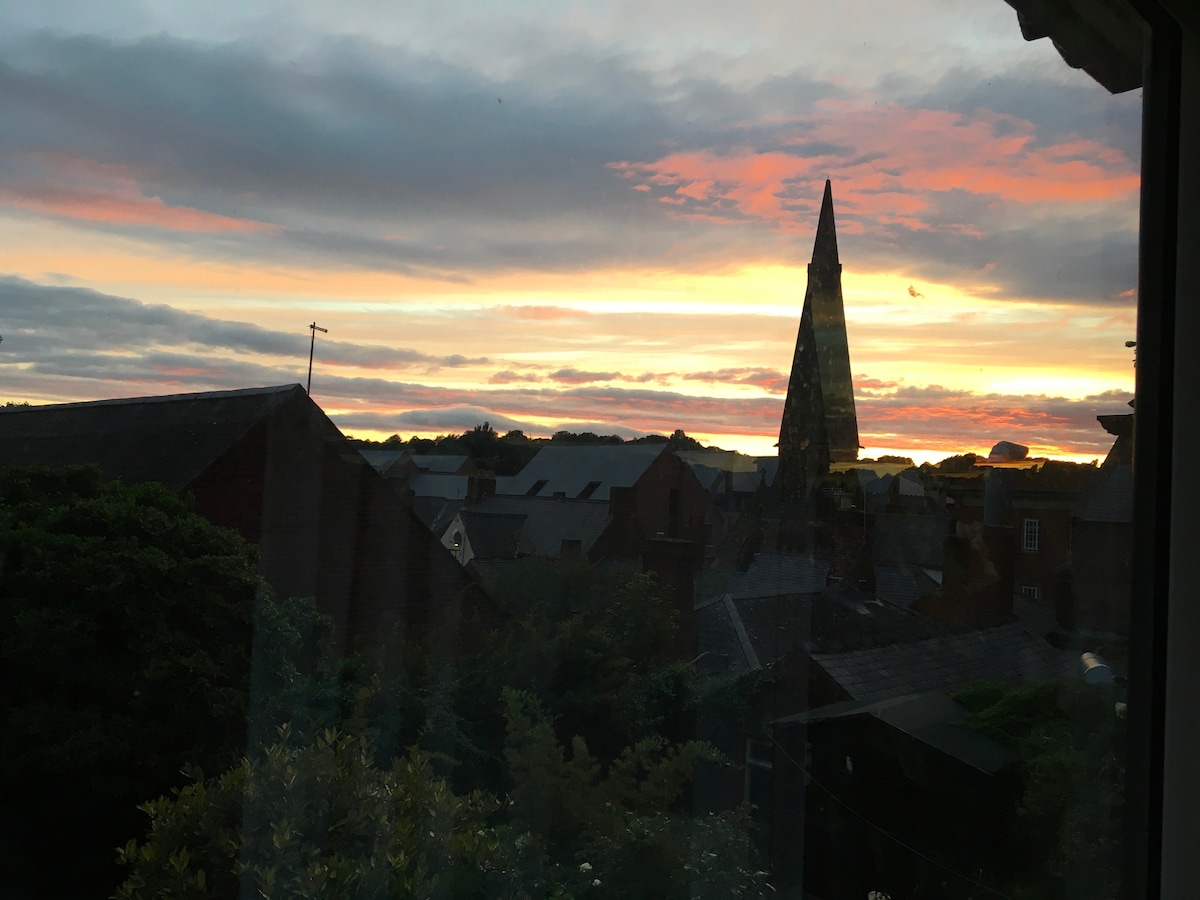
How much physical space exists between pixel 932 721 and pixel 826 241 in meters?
0.98

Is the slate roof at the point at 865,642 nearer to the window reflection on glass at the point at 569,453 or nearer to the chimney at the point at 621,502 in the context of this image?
the window reflection on glass at the point at 569,453

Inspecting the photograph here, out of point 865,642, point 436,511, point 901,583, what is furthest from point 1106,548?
point 436,511

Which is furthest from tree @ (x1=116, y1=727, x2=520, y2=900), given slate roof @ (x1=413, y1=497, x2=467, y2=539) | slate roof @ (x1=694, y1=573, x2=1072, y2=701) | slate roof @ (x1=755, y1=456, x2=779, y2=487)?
slate roof @ (x1=755, y1=456, x2=779, y2=487)

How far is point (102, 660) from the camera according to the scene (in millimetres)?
886

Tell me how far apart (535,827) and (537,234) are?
0.95 m

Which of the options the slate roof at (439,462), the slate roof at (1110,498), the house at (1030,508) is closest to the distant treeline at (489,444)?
the slate roof at (439,462)

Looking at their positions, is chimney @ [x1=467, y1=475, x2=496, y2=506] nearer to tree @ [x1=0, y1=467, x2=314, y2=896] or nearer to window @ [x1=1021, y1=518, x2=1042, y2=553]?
tree @ [x1=0, y1=467, x2=314, y2=896]

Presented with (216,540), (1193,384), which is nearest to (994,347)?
(1193,384)

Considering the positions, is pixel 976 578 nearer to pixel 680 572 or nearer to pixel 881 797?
pixel 881 797

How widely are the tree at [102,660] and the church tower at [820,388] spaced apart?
1.08 meters

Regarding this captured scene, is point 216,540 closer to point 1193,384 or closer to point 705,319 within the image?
point 705,319

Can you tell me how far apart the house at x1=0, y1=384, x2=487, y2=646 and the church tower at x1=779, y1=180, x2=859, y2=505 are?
2.36 feet

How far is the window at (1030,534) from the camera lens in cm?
166

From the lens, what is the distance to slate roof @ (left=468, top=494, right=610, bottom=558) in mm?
1423
